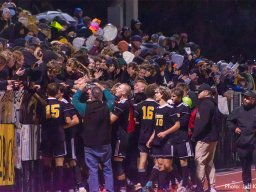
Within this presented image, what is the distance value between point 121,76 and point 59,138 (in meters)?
4.06

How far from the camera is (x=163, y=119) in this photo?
17328mm

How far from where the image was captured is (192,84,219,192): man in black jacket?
18812 mm

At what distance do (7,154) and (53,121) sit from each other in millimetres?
1366

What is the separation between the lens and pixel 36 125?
1575 centimetres

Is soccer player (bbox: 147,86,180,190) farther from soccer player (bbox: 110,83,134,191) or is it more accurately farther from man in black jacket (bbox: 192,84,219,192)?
man in black jacket (bbox: 192,84,219,192)

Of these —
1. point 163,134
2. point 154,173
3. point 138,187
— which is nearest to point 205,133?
point 154,173

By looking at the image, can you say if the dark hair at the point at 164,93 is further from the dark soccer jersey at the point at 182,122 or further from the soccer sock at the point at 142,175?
the soccer sock at the point at 142,175

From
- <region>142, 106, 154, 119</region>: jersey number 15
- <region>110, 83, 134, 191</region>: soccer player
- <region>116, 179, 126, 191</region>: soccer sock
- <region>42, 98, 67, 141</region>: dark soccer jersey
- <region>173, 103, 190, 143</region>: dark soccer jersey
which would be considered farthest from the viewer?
<region>173, 103, 190, 143</region>: dark soccer jersey

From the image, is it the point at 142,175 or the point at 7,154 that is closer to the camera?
the point at 7,154

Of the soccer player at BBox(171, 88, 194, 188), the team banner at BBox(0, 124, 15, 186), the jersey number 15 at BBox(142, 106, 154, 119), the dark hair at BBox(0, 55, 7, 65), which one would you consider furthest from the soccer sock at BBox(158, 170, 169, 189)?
the dark hair at BBox(0, 55, 7, 65)

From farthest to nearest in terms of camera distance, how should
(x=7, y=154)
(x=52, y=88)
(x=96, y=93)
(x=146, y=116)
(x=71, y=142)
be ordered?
(x=146, y=116), (x=71, y=142), (x=96, y=93), (x=52, y=88), (x=7, y=154)

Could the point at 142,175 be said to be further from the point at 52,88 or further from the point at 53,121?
the point at 52,88

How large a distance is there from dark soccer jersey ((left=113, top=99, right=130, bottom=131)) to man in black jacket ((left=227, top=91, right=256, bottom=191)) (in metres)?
2.33

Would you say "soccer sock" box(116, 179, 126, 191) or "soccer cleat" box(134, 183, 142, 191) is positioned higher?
"soccer sock" box(116, 179, 126, 191)
